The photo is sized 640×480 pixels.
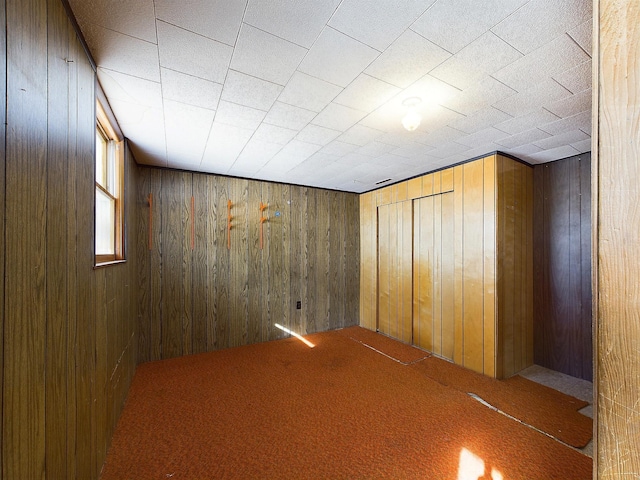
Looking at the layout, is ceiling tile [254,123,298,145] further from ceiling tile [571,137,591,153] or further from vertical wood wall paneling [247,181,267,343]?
ceiling tile [571,137,591,153]

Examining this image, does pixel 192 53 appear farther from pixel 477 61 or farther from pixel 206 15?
pixel 477 61

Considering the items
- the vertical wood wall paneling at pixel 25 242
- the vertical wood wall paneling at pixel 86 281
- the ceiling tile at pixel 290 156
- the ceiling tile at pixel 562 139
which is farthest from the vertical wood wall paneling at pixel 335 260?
the vertical wood wall paneling at pixel 25 242

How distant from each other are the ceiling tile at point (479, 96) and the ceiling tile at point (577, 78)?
24cm

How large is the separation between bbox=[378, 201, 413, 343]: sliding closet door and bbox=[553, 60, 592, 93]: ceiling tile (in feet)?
7.58

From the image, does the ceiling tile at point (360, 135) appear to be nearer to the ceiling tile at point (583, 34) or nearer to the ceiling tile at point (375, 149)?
the ceiling tile at point (375, 149)

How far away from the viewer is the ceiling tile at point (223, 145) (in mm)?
2385

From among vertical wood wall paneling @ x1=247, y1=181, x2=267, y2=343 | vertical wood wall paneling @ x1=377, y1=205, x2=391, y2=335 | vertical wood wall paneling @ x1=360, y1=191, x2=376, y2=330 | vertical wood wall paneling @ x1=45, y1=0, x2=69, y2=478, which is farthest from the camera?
vertical wood wall paneling @ x1=360, y1=191, x2=376, y2=330

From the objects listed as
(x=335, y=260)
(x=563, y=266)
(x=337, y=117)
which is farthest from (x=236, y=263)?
(x=563, y=266)

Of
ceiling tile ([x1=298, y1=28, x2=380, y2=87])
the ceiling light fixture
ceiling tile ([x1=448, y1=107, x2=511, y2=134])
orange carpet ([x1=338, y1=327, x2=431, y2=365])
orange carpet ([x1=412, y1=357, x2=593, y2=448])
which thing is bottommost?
orange carpet ([x1=338, y1=327, x2=431, y2=365])

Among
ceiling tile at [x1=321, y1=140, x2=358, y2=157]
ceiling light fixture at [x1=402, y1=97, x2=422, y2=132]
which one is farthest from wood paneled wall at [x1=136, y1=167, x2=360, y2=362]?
ceiling light fixture at [x1=402, y1=97, x2=422, y2=132]

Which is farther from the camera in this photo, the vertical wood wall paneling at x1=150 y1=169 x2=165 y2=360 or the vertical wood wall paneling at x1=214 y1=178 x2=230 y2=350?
the vertical wood wall paneling at x1=214 y1=178 x2=230 y2=350

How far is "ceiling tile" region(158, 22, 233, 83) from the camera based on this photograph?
1.33 metres

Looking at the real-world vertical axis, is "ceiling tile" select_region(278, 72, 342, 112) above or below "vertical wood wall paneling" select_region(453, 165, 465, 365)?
above

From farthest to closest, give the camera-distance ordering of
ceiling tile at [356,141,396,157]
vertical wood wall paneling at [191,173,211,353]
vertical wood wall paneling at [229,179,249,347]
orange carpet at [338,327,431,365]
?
1. vertical wood wall paneling at [229,179,249,347]
2. vertical wood wall paneling at [191,173,211,353]
3. orange carpet at [338,327,431,365]
4. ceiling tile at [356,141,396,157]
